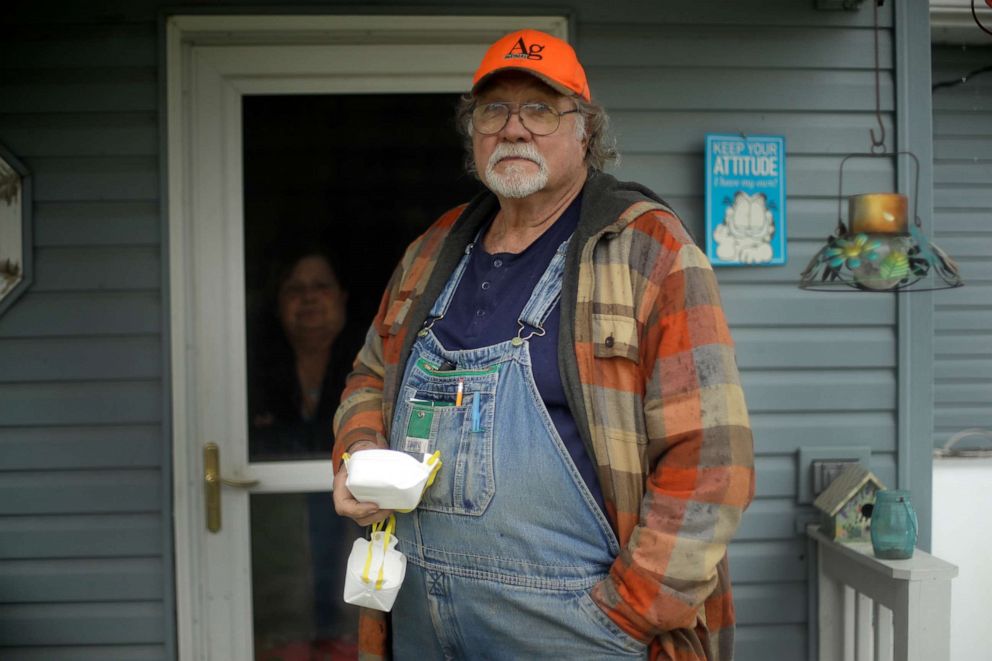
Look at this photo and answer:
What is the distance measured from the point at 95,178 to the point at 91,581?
1218mm

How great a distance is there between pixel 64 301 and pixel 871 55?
2625 mm

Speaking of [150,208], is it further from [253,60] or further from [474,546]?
[474,546]

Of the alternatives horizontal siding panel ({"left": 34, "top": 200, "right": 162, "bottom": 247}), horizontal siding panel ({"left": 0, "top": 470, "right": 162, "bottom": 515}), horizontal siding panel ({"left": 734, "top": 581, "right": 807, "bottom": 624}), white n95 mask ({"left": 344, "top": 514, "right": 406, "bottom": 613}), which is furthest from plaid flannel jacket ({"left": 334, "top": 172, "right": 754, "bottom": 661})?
horizontal siding panel ({"left": 0, "top": 470, "right": 162, "bottom": 515})

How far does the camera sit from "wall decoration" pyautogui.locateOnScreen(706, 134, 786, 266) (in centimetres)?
283

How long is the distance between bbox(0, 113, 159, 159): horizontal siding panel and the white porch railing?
2360 mm

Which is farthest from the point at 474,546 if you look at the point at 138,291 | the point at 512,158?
the point at 138,291

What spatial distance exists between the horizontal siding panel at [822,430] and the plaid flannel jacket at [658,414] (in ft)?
3.85

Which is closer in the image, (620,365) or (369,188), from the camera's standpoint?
(620,365)

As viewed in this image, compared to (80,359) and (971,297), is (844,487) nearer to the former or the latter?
(971,297)

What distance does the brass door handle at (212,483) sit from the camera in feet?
9.12

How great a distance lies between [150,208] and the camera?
278cm

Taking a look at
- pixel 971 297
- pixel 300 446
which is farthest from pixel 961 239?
pixel 300 446

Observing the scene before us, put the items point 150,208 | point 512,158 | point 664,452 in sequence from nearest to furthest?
point 664,452
point 512,158
point 150,208

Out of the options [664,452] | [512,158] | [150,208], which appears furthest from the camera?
[150,208]
